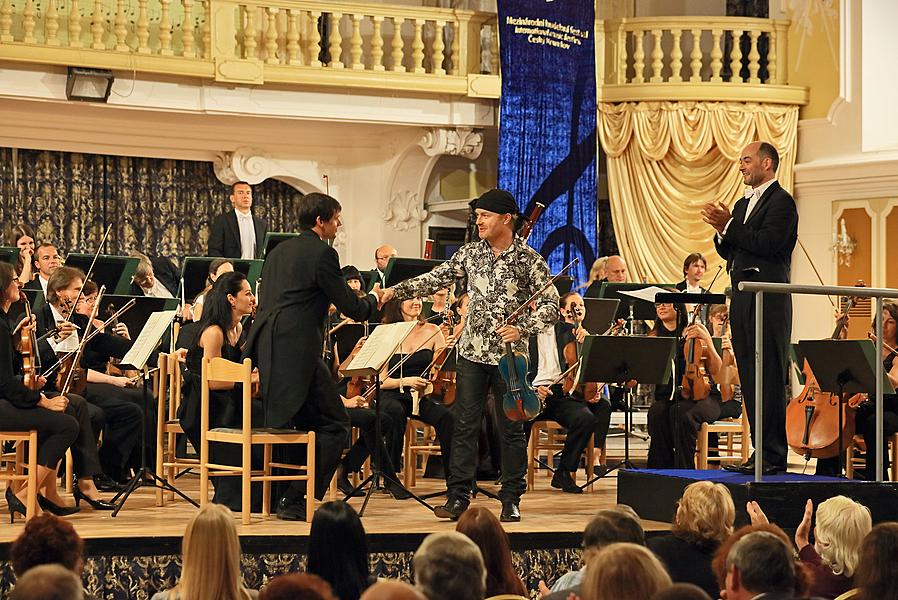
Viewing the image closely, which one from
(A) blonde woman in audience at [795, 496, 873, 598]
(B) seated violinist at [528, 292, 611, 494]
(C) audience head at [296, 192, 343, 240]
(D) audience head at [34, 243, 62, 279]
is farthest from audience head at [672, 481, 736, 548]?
(D) audience head at [34, 243, 62, 279]

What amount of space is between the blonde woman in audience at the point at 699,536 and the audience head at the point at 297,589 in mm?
1727

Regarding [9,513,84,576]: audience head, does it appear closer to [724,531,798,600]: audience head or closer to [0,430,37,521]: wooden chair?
[724,531,798,600]: audience head

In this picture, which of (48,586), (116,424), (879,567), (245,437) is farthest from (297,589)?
(116,424)

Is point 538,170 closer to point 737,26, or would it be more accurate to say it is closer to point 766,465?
point 737,26

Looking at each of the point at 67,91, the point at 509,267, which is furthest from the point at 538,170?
the point at 509,267

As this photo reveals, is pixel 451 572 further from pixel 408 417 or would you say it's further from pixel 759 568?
pixel 408 417

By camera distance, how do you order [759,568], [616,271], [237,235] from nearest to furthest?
1. [759,568]
2. [616,271]
3. [237,235]

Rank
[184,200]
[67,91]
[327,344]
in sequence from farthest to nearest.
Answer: [184,200]
[67,91]
[327,344]

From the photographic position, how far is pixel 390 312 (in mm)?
7910

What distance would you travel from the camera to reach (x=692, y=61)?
499 inches

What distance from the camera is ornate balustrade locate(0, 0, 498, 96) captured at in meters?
11.0

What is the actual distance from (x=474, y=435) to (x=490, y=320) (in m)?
0.51

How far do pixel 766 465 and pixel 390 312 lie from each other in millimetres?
2575

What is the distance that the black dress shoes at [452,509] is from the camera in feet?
19.9
